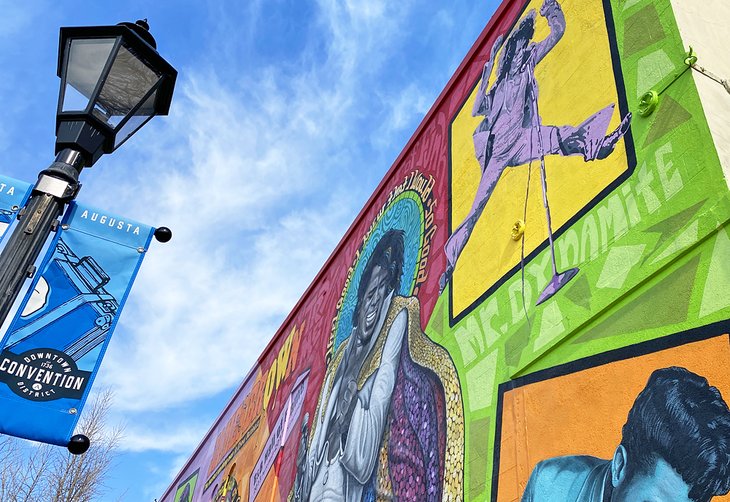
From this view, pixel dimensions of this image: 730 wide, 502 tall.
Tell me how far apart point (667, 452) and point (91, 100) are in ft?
9.62

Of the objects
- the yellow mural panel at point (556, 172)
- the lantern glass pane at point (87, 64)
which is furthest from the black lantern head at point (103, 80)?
the yellow mural panel at point (556, 172)

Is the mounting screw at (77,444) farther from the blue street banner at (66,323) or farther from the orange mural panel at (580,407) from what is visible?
the orange mural panel at (580,407)

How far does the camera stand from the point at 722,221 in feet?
9.16

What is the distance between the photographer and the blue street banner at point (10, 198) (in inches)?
127

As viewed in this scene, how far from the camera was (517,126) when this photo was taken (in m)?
4.77

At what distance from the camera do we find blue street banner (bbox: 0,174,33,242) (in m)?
3.23

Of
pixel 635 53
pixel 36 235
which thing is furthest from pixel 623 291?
pixel 36 235

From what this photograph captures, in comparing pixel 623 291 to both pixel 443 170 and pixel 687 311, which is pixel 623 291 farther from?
pixel 443 170

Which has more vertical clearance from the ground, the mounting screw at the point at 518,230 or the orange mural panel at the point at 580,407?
the mounting screw at the point at 518,230

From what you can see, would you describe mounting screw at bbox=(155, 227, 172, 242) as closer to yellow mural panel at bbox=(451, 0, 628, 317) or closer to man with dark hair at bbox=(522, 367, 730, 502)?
yellow mural panel at bbox=(451, 0, 628, 317)

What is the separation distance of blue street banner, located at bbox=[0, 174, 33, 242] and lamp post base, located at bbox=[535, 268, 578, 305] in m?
A: 2.80

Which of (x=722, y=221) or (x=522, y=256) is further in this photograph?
(x=522, y=256)

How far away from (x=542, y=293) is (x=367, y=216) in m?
4.41

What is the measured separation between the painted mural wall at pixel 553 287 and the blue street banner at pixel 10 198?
9.14 feet
